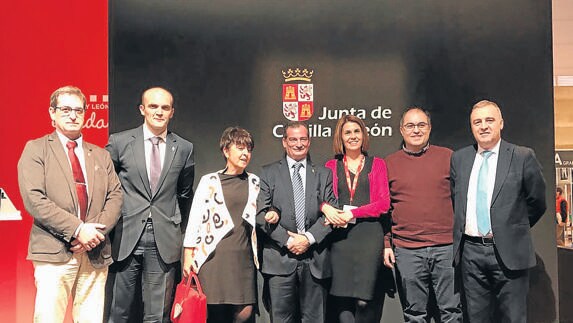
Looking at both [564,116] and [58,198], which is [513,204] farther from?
[564,116]

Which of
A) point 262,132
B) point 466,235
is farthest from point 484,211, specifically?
point 262,132

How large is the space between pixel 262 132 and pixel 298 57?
731mm

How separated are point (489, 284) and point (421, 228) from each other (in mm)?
598

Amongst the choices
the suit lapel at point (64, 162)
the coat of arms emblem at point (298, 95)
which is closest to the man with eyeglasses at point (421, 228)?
the coat of arms emblem at point (298, 95)

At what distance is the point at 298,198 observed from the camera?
3988mm

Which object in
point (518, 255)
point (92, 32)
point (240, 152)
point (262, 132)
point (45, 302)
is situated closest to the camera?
point (45, 302)

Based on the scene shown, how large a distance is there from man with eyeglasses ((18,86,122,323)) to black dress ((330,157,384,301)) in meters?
1.60

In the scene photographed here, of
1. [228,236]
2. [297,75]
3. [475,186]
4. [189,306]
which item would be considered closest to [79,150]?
[228,236]

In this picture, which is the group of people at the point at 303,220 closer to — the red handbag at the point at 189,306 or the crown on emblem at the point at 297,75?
the red handbag at the point at 189,306

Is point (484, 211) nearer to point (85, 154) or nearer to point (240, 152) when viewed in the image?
point (240, 152)

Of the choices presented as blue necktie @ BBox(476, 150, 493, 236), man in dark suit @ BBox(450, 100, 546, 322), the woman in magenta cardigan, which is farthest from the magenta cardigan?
blue necktie @ BBox(476, 150, 493, 236)

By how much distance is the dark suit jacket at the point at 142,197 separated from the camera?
3850mm

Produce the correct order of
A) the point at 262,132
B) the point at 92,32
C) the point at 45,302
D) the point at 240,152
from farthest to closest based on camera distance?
the point at 92,32, the point at 262,132, the point at 240,152, the point at 45,302

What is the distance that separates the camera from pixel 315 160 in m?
4.73
